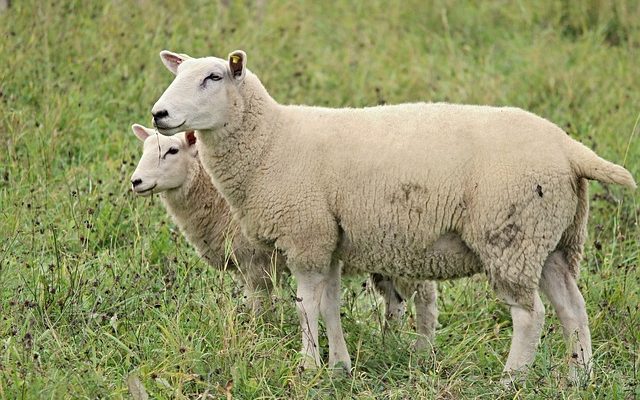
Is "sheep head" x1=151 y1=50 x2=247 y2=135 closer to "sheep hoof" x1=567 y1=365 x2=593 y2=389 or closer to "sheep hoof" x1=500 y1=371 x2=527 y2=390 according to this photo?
"sheep hoof" x1=500 y1=371 x2=527 y2=390

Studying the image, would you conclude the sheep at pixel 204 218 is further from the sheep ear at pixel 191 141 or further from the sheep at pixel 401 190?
the sheep at pixel 401 190

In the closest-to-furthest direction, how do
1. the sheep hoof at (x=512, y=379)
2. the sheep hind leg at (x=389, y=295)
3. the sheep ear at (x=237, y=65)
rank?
the sheep hoof at (x=512, y=379) → the sheep ear at (x=237, y=65) → the sheep hind leg at (x=389, y=295)

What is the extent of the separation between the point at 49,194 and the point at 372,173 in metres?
2.28

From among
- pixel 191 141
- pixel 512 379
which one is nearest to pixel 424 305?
pixel 512 379

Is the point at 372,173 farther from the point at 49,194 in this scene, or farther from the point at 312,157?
the point at 49,194

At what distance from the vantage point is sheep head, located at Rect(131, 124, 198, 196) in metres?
5.98

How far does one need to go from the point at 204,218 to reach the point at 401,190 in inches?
55.1

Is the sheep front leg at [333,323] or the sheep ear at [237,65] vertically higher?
the sheep ear at [237,65]

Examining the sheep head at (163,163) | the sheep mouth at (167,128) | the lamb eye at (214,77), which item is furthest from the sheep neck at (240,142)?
the sheep head at (163,163)

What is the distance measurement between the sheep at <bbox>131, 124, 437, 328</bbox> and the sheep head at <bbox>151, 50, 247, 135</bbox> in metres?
0.77

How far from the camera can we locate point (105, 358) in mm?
4934

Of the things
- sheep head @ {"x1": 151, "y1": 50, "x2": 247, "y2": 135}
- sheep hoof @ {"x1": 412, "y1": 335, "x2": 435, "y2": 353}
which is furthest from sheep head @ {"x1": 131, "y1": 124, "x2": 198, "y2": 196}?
sheep hoof @ {"x1": 412, "y1": 335, "x2": 435, "y2": 353}

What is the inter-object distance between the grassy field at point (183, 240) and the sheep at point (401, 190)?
29cm

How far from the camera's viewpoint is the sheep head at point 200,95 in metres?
5.18
